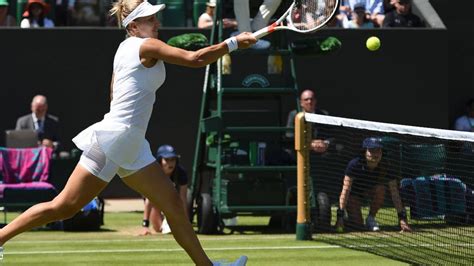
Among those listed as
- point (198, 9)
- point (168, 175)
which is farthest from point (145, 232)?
point (198, 9)

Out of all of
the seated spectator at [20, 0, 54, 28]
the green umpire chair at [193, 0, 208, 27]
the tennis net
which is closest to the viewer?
the tennis net

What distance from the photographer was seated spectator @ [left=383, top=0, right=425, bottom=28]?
683 inches

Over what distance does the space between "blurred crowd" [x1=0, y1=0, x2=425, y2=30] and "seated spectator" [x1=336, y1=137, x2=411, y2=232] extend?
532cm

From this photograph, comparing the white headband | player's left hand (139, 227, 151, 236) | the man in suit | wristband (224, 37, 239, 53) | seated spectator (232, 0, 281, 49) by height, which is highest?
seated spectator (232, 0, 281, 49)

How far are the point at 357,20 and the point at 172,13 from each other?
281 centimetres

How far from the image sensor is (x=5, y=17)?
17031mm

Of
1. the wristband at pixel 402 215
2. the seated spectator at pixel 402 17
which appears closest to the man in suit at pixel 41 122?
the seated spectator at pixel 402 17

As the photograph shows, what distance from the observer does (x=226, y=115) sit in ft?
41.8

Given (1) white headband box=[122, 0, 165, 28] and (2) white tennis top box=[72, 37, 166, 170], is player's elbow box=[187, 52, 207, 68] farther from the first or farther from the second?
(1) white headband box=[122, 0, 165, 28]

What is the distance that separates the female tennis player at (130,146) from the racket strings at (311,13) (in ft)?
4.13

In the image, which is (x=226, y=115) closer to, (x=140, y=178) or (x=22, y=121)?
(x=22, y=121)

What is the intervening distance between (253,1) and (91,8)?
5.81m

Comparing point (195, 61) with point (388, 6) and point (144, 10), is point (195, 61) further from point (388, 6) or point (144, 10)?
point (388, 6)

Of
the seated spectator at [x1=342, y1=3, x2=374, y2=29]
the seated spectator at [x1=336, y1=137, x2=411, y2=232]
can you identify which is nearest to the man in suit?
the seated spectator at [x1=342, y1=3, x2=374, y2=29]
